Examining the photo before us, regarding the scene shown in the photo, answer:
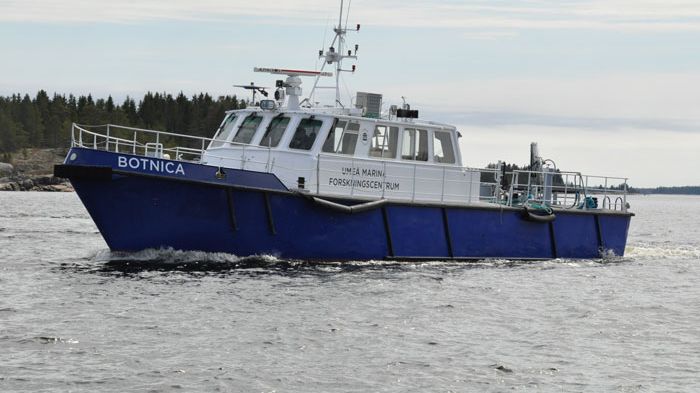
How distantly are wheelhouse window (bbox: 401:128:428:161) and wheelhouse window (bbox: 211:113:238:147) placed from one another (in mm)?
3887

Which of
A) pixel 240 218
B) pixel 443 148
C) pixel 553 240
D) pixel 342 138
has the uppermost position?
pixel 342 138

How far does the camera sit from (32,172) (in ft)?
338

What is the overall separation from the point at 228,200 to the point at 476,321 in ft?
18.9

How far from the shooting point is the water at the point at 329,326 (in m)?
11.8

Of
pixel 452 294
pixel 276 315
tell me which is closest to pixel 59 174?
pixel 276 315

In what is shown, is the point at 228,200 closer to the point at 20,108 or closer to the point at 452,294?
the point at 452,294

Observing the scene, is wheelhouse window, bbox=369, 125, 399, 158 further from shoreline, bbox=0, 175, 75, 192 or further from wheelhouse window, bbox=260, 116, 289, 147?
shoreline, bbox=0, 175, 75, 192

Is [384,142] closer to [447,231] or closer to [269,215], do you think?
[447,231]

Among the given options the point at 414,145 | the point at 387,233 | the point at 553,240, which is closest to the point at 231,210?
the point at 387,233

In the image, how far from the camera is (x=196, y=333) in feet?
44.7

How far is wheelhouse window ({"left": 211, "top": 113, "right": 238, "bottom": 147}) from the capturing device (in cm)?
2241

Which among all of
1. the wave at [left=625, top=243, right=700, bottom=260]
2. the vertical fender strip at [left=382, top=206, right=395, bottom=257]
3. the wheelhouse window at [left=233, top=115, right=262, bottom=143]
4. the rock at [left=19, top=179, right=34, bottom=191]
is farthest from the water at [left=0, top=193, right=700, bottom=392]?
the rock at [left=19, top=179, right=34, bottom=191]

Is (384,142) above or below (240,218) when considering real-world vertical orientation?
above

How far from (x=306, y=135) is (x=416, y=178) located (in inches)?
108
